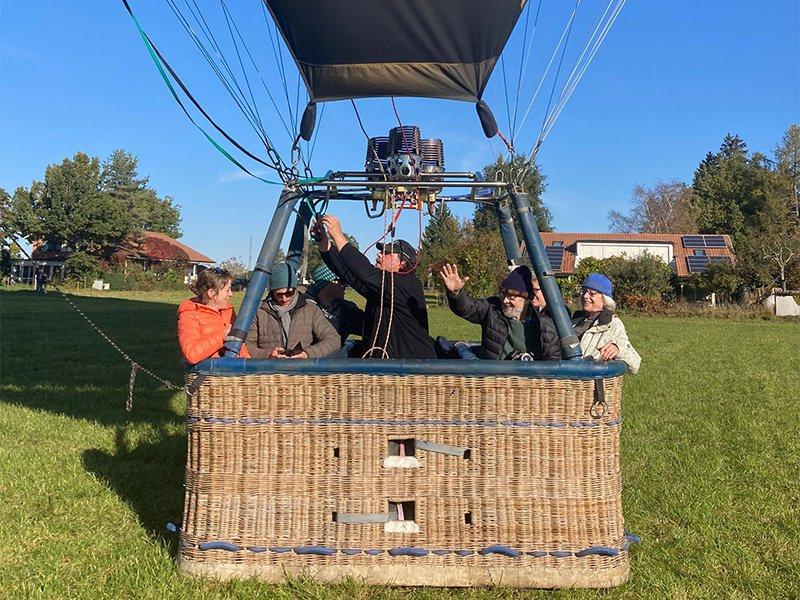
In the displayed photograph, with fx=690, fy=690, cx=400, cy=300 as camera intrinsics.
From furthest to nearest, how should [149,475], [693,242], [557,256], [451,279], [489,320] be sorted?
1. [693,242]
2. [557,256]
3. [149,475]
4. [489,320]
5. [451,279]

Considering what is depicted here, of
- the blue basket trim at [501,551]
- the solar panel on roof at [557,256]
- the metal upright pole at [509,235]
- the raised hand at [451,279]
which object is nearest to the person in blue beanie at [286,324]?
the raised hand at [451,279]

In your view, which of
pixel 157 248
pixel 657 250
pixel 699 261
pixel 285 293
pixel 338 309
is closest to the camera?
pixel 285 293

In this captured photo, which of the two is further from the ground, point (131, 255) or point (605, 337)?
point (131, 255)

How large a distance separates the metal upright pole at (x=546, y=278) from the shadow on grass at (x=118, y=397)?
183cm

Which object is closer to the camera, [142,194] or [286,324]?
[286,324]

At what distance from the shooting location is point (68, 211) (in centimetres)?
4025

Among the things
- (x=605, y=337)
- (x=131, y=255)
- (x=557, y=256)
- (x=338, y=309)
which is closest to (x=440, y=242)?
(x=557, y=256)

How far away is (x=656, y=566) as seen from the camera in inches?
109

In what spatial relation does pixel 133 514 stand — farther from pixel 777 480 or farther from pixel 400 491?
pixel 777 480

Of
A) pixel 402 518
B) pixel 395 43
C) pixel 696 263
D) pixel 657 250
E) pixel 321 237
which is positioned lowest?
pixel 402 518

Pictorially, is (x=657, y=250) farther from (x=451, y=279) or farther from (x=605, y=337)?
(x=451, y=279)

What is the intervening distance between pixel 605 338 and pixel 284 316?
1.60m

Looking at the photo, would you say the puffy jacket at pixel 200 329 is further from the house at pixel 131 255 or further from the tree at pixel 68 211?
the tree at pixel 68 211

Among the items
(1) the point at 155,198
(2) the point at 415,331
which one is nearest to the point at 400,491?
(2) the point at 415,331
